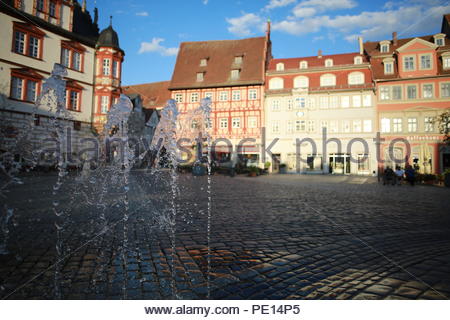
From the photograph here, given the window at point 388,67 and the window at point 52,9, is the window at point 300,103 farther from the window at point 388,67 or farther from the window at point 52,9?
the window at point 52,9

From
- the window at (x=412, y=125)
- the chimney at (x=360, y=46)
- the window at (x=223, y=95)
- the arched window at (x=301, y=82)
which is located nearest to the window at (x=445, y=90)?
the window at (x=412, y=125)

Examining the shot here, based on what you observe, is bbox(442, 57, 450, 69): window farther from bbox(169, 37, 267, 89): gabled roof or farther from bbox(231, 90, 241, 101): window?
bbox(231, 90, 241, 101): window

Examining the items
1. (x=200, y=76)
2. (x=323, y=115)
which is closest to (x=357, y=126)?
(x=323, y=115)

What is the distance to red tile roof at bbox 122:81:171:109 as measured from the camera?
145ft

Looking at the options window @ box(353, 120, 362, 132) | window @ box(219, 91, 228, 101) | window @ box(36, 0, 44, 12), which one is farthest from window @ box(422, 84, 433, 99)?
window @ box(36, 0, 44, 12)

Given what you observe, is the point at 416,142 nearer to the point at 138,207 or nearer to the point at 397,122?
the point at 397,122

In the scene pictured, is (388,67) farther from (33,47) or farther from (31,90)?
(31,90)

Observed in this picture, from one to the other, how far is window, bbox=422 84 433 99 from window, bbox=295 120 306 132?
39.1ft

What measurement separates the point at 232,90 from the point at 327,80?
36.0ft

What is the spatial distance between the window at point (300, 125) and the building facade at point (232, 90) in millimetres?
4025

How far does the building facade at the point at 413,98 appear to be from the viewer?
27.2 meters

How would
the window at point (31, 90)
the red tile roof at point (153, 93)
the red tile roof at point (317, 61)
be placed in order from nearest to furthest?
the window at point (31, 90)
the red tile roof at point (317, 61)
the red tile roof at point (153, 93)

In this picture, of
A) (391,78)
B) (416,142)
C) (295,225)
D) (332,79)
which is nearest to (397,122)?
(416,142)

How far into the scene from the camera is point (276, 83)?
3253 cm
